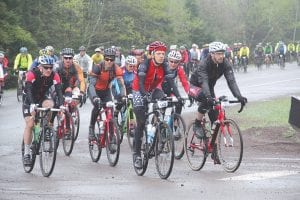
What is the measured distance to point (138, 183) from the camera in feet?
34.8

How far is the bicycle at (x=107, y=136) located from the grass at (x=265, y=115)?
4.60 meters

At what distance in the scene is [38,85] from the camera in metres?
12.4

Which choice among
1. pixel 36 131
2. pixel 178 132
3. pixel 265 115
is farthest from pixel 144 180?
pixel 265 115

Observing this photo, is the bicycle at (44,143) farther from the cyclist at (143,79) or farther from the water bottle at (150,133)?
the water bottle at (150,133)

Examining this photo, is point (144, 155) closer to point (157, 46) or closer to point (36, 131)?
point (157, 46)

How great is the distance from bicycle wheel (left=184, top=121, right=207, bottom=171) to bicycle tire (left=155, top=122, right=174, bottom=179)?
94 centimetres

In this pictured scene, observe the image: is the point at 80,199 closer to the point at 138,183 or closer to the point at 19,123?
the point at 138,183

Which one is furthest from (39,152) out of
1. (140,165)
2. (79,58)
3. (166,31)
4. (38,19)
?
(166,31)

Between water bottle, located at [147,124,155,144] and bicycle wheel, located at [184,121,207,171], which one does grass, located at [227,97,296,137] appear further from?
water bottle, located at [147,124,155,144]

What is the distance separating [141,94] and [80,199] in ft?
8.41

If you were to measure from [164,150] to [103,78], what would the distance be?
131 inches

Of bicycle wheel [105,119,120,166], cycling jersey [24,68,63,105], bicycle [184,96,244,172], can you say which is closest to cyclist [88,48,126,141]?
bicycle wheel [105,119,120,166]

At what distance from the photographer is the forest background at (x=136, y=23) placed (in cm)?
4144

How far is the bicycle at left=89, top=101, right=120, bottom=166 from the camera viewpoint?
1245 centimetres
